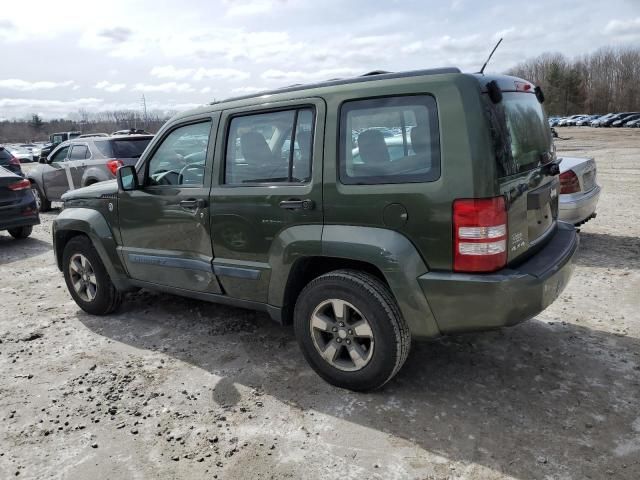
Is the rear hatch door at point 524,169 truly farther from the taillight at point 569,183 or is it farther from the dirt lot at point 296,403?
the taillight at point 569,183

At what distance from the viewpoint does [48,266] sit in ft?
23.5

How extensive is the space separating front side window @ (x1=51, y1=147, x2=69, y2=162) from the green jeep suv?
26.5 ft

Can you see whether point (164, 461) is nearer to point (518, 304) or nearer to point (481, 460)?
point (481, 460)

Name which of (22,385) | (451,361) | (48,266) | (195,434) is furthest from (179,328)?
(48,266)

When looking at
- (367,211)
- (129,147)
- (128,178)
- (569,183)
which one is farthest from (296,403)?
(129,147)

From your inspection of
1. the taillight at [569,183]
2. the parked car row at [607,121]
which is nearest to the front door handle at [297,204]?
the taillight at [569,183]

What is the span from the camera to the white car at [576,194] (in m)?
5.98

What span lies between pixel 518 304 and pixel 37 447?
114 inches

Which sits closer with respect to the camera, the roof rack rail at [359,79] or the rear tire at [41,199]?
the roof rack rail at [359,79]

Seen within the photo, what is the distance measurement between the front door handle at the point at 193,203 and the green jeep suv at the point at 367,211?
1cm

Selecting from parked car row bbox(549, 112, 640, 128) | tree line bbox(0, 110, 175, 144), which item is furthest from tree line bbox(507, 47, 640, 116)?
tree line bbox(0, 110, 175, 144)

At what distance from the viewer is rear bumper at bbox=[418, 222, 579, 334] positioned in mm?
2742

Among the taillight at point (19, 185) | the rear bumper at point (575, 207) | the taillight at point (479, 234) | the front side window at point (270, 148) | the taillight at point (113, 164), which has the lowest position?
the rear bumper at point (575, 207)

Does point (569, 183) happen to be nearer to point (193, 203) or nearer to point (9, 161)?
point (193, 203)
